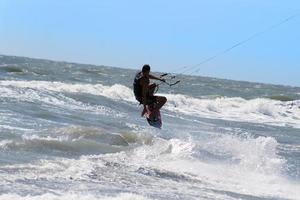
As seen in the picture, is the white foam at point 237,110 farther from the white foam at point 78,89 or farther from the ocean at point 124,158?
the ocean at point 124,158

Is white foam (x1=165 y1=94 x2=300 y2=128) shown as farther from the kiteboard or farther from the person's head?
the person's head

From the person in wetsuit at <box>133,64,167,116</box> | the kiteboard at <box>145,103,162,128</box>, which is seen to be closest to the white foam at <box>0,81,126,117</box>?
the kiteboard at <box>145,103,162,128</box>

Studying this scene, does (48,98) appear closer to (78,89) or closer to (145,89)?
(78,89)

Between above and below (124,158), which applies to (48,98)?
above

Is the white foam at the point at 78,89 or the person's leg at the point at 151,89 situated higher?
the person's leg at the point at 151,89

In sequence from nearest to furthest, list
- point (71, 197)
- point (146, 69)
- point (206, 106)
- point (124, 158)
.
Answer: point (71, 197) < point (124, 158) < point (146, 69) < point (206, 106)

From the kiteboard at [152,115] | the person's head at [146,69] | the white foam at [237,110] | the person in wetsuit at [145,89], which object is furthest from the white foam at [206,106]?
the person's head at [146,69]

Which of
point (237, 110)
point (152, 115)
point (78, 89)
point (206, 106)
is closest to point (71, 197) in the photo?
point (152, 115)

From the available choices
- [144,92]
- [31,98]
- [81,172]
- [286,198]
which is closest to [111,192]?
[81,172]

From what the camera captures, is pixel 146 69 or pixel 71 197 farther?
pixel 146 69

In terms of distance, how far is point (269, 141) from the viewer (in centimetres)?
1734

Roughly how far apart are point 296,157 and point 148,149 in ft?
15.3

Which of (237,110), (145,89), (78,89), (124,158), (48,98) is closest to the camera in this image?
(124,158)

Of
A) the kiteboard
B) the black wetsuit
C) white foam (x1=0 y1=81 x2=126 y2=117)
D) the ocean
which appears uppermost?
the black wetsuit
